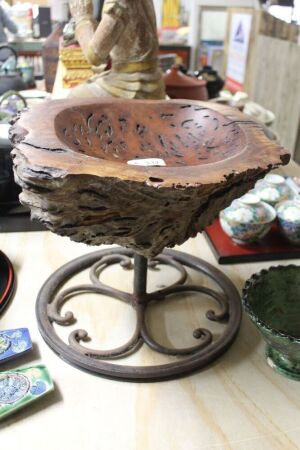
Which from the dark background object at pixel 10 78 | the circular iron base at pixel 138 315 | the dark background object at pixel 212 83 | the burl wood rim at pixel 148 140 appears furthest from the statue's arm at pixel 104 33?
the dark background object at pixel 212 83

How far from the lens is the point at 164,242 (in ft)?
2.24

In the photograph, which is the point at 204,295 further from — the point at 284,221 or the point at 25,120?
the point at 25,120

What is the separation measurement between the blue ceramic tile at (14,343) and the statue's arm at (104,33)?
0.77 m

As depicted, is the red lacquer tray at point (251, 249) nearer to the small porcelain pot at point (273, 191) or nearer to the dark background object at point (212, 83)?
the small porcelain pot at point (273, 191)

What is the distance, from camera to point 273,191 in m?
1.24

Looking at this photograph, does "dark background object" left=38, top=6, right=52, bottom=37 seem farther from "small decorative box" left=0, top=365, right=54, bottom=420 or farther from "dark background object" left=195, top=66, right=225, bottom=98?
"small decorative box" left=0, top=365, right=54, bottom=420

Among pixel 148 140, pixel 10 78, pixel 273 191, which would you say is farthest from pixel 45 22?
pixel 148 140

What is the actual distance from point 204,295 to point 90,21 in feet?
2.85

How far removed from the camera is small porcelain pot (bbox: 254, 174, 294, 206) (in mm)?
1222

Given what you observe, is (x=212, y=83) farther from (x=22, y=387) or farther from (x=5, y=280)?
(x=22, y=387)

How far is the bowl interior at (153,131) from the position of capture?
2.67 ft

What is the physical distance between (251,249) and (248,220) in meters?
0.08

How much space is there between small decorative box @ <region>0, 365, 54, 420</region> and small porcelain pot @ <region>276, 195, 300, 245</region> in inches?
26.8

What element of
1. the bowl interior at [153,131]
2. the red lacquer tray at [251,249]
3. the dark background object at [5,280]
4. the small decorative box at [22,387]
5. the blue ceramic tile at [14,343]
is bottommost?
the red lacquer tray at [251,249]
